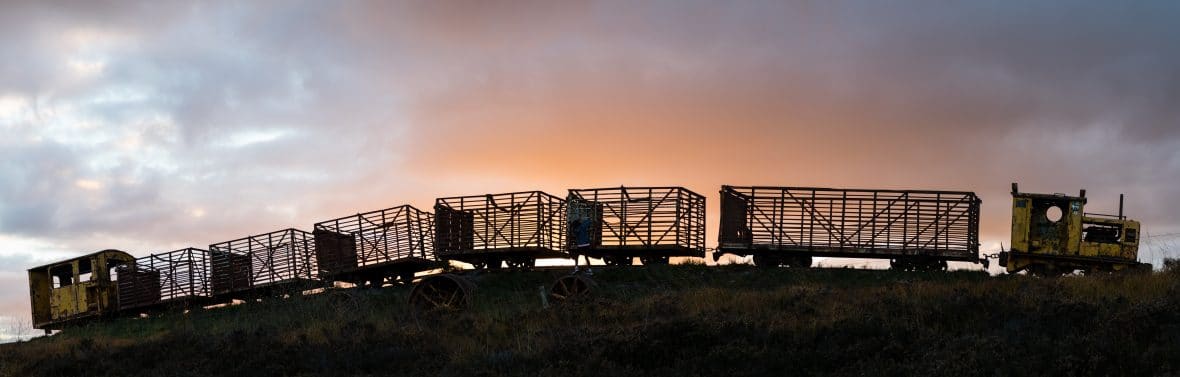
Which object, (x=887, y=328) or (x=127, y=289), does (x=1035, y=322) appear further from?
(x=127, y=289)

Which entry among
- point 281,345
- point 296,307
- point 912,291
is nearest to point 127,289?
point 296,307

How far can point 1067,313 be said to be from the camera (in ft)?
57.3

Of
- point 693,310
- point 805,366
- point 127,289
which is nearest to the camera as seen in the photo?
point 805,366

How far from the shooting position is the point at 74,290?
41.6 m

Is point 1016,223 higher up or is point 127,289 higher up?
point 1016,223

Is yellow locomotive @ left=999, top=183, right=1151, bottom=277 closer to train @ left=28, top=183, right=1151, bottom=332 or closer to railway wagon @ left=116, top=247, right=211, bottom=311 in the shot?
train @ left=28, top=183, right=1151, bottom=332

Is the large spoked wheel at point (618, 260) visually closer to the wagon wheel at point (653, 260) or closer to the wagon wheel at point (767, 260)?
the wagon wheel at point (653, 260)

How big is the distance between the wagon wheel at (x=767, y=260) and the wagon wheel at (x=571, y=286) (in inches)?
356

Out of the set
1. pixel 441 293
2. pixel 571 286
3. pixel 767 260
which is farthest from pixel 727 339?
pixel 767 260

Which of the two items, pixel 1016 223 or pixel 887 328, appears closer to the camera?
pixel 887 328

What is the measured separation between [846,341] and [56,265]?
36.2 meters

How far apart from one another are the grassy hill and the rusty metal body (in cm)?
1649

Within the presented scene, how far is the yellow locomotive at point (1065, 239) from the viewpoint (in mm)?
28531

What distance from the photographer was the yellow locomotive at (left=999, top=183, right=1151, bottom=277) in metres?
28.5
